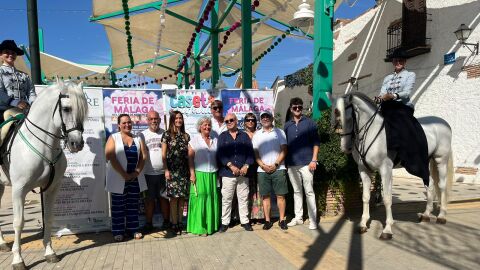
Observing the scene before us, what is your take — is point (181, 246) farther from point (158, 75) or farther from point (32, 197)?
point (158, 75)

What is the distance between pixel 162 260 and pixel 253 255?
1.13m

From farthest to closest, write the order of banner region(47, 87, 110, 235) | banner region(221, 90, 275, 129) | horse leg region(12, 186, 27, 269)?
1. banner region(221, 90, 275, 129)
2. banner region(47, 87, 110, 235)
3. horse leg region(12, 186, 27, 269)

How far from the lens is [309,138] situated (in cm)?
509

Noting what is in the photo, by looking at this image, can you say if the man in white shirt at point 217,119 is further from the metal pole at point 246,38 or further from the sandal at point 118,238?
the metal pole at point 246,38

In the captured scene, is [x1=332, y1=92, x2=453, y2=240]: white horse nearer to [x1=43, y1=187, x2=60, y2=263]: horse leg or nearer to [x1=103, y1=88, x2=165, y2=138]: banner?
[x1=103, y1=88, x2=165, y2=138]: banner

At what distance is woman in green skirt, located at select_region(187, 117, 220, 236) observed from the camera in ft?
16.3

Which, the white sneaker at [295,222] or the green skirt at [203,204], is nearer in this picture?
the green skirt at [203,204]

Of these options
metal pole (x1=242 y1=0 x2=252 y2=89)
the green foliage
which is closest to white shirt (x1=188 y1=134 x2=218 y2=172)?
the green foliage

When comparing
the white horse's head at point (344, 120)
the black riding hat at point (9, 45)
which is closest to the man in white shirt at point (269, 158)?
the white horse's head at point (344, 120)

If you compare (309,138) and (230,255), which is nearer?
(230,255)

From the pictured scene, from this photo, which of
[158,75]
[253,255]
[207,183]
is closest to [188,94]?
[207,183]

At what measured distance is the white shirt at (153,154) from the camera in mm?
5074

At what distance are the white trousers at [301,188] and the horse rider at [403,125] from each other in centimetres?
128

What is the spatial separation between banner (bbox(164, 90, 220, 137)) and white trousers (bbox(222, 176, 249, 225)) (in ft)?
3.92
